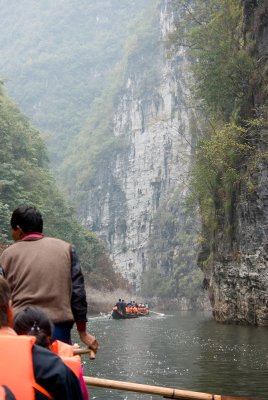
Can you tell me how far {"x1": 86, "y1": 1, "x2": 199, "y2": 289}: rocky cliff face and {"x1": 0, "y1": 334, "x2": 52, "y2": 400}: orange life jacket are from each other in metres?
85.7

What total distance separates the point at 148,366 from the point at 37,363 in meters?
9.89

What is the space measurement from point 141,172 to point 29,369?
97966mm

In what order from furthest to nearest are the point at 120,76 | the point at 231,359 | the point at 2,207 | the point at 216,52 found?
the point at 120,76 < the point at 2,207 < the point at 216,52 < the point at 231,359

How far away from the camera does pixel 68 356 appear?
3.48 m

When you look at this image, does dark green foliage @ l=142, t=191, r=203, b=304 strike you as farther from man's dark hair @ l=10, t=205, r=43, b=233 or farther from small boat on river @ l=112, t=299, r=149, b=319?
man's dark hair @ l=10, t=205, r=43, b=233

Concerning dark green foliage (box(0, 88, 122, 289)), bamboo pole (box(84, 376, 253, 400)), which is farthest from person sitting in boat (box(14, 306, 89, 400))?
dark green foliage (box(0, 88, 122, 289))

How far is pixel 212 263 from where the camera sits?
112 ft

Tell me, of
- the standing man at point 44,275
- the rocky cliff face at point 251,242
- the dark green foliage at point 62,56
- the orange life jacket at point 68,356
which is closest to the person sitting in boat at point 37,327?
the orange life jacket at point 68,356

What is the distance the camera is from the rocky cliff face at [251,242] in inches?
996

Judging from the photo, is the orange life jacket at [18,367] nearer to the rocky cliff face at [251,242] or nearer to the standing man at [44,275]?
the standing man at [44,275]

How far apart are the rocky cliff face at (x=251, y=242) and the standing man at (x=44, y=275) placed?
65.2ft

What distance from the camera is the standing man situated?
4.36m

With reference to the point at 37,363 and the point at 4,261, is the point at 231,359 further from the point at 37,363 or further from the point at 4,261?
the point at 37,363

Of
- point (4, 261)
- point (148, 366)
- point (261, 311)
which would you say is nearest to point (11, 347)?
point (4, 261)
